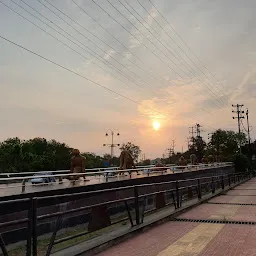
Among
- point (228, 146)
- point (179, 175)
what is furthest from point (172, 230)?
point (228, 146)

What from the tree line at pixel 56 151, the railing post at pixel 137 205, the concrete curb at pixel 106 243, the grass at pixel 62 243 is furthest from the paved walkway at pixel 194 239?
the tree line at pixel 56 151

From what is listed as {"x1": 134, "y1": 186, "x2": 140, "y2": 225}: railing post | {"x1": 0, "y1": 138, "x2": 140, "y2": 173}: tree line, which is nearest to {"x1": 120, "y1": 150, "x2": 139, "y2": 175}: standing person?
{"x1": 134, "y1": 186, "x2": 140, "y2": 225}: railing post

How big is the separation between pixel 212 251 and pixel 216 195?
38.7ft

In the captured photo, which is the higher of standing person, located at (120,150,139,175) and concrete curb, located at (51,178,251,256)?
standing person, located at (120,150,139,175)

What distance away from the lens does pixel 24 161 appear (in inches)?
2250

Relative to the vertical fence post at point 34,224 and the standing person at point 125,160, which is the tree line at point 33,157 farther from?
the vertical fence post at point 34,224

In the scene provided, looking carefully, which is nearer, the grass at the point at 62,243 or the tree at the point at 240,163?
the grass at the point at 62,243

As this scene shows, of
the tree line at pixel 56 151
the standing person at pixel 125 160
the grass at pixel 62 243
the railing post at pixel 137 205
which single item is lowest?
the grass at pixel 62 243

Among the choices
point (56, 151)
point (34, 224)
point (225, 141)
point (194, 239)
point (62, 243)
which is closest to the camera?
point (34, 224)

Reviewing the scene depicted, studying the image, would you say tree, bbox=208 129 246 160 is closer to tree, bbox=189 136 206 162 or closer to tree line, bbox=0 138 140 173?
tree, bbox=189 136 206 162

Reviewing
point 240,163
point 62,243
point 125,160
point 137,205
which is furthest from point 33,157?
point 62,243

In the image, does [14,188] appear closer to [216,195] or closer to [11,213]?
[11,213]

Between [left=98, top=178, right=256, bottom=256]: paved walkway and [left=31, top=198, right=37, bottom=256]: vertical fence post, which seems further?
[left=98, top=178, right=256, bottom=256]: paved walkway

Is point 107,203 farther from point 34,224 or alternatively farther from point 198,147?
point 198,147
